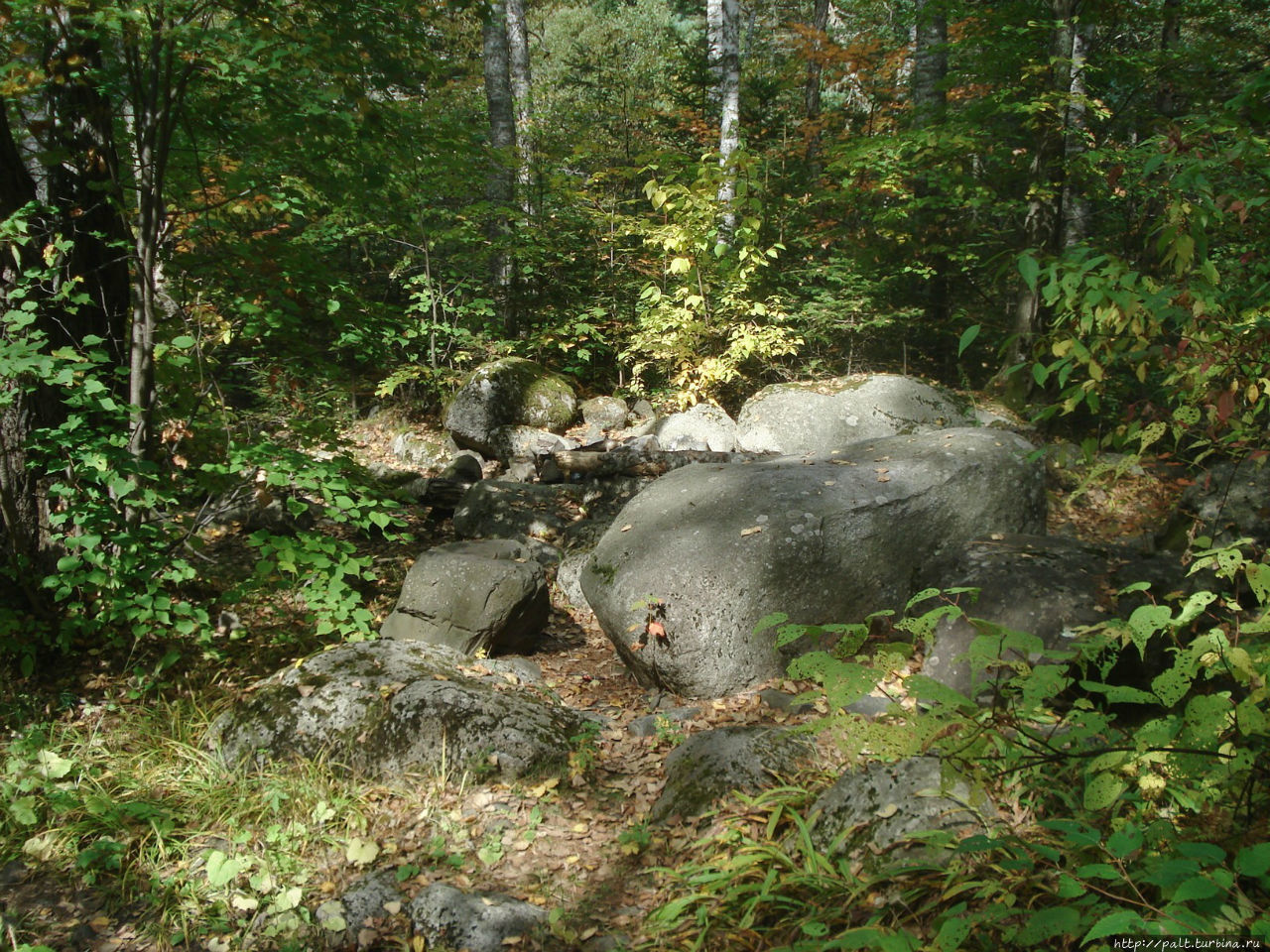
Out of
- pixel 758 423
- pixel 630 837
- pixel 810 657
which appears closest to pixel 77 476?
pixel 630 837

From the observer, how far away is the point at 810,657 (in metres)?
2.12

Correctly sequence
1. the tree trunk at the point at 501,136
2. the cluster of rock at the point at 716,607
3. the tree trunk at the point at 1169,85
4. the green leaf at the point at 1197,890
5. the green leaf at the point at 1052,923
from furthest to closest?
the tree trunk at the point at 501,136, the tree trunk at the point at 1169,85, the cluster of rock at the point at 716,607, the green leaf at the point at 1052,923, the green leaf at the point at 1197,890

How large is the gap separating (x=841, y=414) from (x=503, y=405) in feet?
14.9

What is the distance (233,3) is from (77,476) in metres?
2.63

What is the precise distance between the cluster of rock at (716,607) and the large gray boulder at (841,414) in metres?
2.63

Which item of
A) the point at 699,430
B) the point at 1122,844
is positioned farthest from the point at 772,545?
the point at 699,430

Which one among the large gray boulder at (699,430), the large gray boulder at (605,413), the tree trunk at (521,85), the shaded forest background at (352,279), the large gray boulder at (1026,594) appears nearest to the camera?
the shaded forest background at (352,279)

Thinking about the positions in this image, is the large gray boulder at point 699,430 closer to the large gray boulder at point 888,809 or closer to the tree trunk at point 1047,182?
the tree trunk at point 1047,182

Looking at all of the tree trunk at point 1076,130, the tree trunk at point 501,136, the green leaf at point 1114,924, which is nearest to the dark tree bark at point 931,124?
the tree trunk at point 1076,130

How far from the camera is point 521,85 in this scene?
1359 centimetres

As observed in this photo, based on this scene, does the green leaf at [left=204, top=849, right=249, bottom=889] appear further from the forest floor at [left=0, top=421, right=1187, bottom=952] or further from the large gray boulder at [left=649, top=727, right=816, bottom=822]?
the large gray boulder at [left=649, top=727, right=816, bottom=822]

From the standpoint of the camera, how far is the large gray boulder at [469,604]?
523 cm

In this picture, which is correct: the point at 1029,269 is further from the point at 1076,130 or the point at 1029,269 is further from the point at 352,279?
the point at 1076,130

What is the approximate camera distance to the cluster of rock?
3518mm
